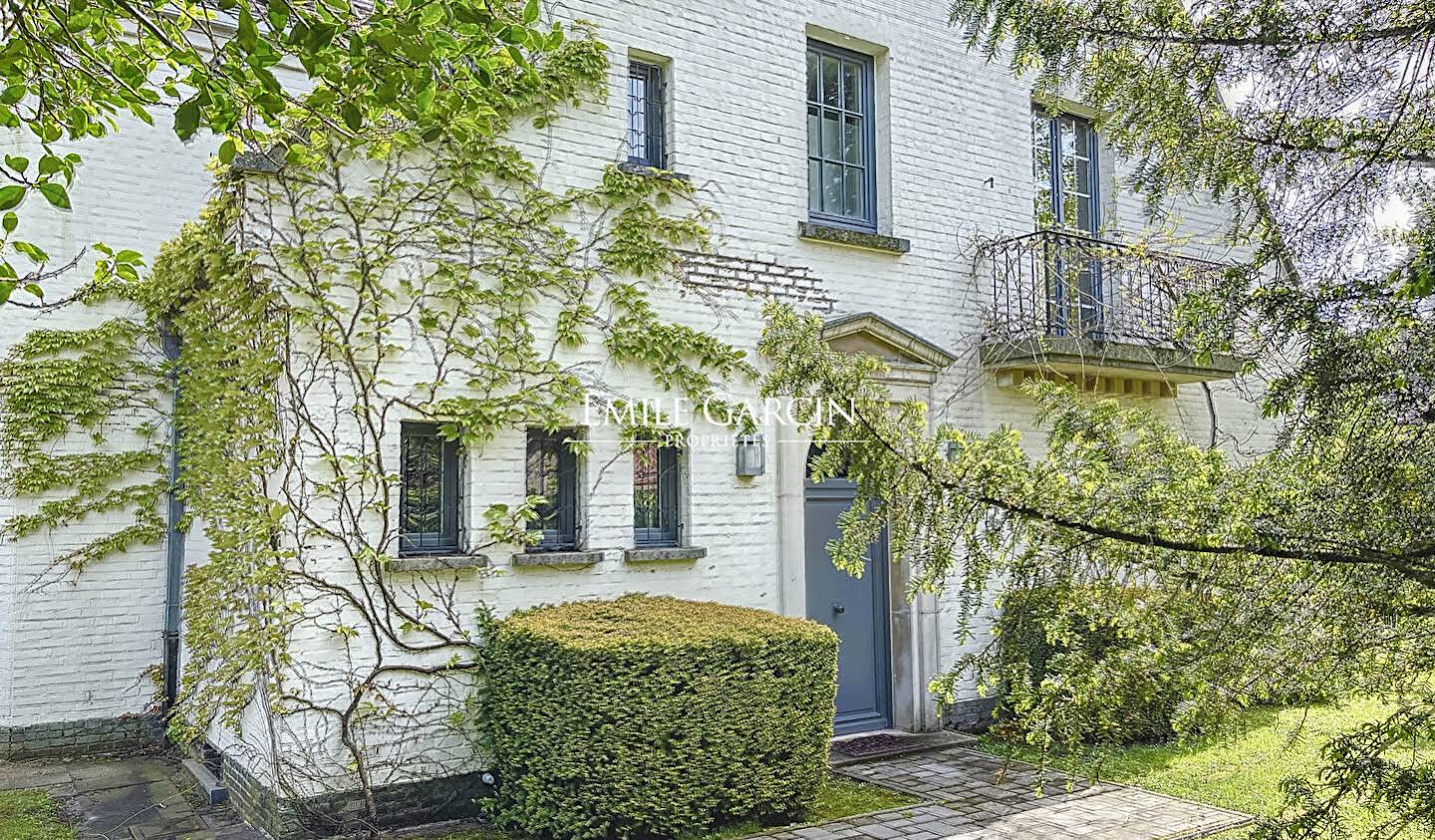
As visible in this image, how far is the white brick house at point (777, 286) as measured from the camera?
8148mm

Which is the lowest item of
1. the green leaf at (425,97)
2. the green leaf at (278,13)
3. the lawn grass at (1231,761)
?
the lawn grass at (1231,761)

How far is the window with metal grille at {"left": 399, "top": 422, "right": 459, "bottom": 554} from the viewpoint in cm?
725

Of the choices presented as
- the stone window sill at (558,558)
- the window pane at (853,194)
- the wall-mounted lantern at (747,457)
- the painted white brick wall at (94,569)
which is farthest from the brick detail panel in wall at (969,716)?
the painted white brick wall at (94,569)

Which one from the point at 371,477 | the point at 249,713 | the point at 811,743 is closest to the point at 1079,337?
the point at 811,743

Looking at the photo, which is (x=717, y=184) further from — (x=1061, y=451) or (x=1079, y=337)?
(x=1061, y=451)

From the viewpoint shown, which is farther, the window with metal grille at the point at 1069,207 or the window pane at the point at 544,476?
the window with metal grille at the point at 1069,207

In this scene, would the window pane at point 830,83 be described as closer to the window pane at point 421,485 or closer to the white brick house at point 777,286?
the white brick house at point 777,286

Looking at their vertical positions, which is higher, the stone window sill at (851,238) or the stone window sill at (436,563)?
the stone window sill at (851,238)

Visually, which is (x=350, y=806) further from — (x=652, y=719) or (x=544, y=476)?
(x=544, y=476)

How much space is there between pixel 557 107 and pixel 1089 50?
476 cm

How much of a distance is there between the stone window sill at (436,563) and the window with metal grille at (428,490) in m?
0.15

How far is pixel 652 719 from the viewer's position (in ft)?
20.7

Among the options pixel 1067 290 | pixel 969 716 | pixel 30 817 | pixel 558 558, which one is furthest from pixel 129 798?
pixel 1067 290

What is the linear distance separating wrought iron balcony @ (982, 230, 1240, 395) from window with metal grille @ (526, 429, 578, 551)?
4.08 metres
